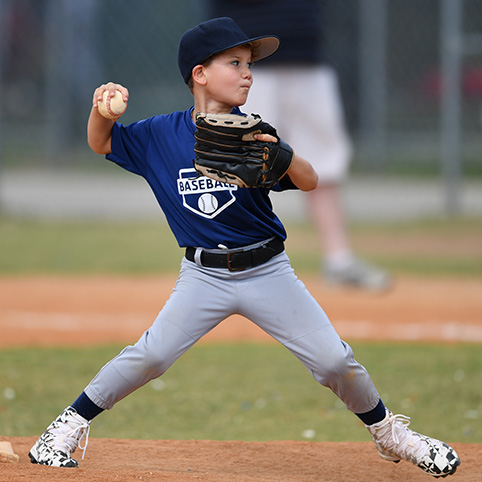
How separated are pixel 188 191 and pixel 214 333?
2913mm

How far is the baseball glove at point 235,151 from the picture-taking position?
9.72 ft

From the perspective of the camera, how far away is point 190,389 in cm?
470

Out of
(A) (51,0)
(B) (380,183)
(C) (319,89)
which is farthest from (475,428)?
(A) (51,0)

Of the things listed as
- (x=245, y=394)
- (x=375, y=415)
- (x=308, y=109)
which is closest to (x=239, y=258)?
(x=375, y=415)

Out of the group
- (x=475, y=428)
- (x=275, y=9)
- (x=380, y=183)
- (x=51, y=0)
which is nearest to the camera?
(x=475, y=428)

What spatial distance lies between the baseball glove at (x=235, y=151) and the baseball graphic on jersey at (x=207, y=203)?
0.14 m

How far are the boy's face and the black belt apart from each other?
513mm

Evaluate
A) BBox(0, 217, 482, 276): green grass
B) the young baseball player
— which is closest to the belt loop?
the young baseball player

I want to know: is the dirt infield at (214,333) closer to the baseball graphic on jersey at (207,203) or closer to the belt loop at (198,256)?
the belt loop at (198,256)

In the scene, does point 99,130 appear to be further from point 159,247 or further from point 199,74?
→ point 159,247

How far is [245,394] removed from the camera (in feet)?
15.1

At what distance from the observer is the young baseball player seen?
3.14m

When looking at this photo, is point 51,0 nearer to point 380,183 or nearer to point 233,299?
point 380,183

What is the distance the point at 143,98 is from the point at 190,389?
9.28m
